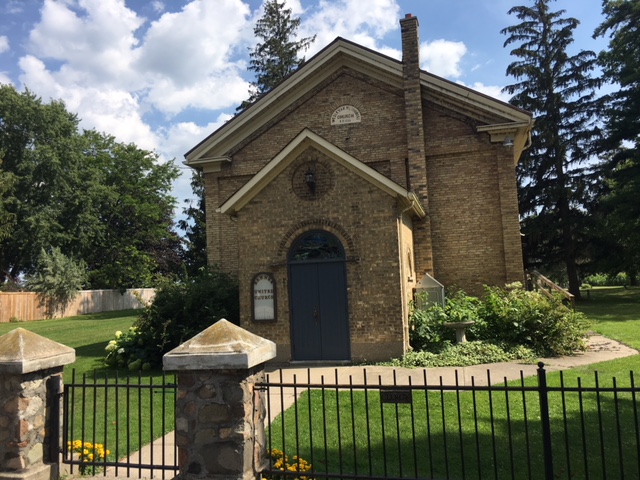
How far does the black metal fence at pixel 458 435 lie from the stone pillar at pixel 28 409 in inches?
82.9

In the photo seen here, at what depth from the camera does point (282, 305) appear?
11141mm

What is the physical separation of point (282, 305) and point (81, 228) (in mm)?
36105

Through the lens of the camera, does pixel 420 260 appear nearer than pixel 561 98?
Yes

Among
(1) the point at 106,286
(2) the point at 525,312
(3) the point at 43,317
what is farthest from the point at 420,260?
(1) the point at 106,286

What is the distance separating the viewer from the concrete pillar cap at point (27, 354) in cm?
452

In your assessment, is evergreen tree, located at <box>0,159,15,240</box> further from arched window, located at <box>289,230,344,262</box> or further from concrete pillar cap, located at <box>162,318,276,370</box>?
concrete pillar cap, located at <box>162,318,276,370</box>

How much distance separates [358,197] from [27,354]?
7.42m

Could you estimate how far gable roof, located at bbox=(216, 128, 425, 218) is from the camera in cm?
1062

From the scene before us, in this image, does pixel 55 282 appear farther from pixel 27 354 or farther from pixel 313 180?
pixel 27 354

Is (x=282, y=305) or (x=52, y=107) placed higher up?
(x=52, y=107)

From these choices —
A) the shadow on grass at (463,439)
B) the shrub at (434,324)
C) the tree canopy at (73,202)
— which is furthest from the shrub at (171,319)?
the tree canopy at (73,202)

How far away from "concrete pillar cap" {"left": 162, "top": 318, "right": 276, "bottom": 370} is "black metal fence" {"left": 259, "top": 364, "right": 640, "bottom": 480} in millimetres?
396

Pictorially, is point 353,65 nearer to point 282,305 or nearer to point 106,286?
point 282,305

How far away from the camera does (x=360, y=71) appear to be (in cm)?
1538
